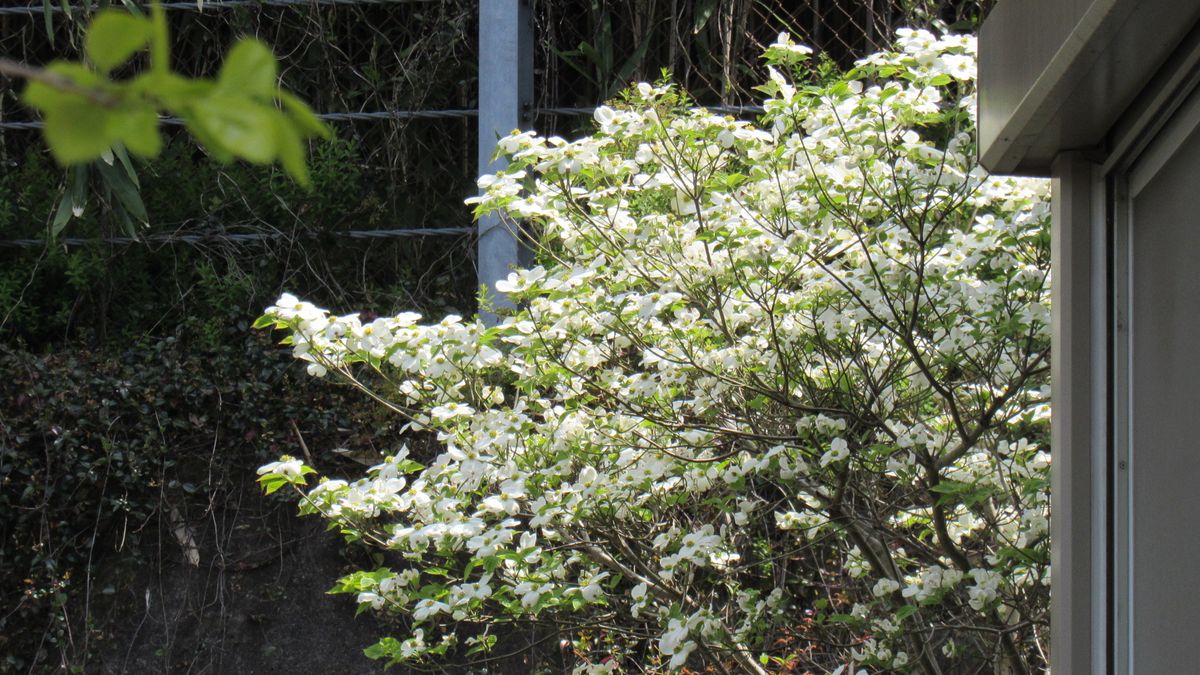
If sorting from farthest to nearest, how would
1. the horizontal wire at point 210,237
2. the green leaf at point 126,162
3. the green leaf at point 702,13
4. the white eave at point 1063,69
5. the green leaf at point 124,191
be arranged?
the horizontal wire at point 210,237 < the green leaf at point 702,13 < the green leaf at point 124,191 < the green leaf at point 126,162 < the white eave at point 1063,69

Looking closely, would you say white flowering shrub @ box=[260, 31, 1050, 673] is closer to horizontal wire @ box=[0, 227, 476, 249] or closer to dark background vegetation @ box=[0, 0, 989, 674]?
dark background vegetation @ box=[0, 0, 989, 674]

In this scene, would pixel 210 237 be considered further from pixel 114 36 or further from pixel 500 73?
pixel 114 36

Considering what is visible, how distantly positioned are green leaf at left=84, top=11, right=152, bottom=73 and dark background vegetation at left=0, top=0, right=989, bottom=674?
165 inches

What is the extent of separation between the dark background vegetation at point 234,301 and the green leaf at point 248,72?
419cm

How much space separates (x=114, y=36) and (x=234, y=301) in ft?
16.6

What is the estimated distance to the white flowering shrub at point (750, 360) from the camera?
2621mm

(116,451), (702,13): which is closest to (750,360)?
(702,13)

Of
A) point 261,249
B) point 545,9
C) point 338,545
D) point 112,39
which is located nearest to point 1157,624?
point 112,39

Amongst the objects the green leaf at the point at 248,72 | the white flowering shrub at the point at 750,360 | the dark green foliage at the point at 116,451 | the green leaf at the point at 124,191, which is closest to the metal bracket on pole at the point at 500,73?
the dark green foliage at the point at 116,451

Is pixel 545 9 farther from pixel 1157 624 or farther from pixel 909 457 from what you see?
pixel 1157 624

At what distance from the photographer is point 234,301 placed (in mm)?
5355

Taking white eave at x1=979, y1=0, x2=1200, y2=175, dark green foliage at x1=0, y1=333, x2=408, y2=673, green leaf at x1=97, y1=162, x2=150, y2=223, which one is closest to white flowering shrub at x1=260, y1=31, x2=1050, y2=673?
white eave at x1=979, y1=0, x2=1200, y2=175

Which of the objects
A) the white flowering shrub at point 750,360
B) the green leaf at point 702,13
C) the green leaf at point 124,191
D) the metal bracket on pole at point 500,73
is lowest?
the white flowering shrub at point 750,360

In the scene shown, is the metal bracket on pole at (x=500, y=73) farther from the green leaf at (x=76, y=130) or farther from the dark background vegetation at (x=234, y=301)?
the green leaf at (x=76, y=130)
